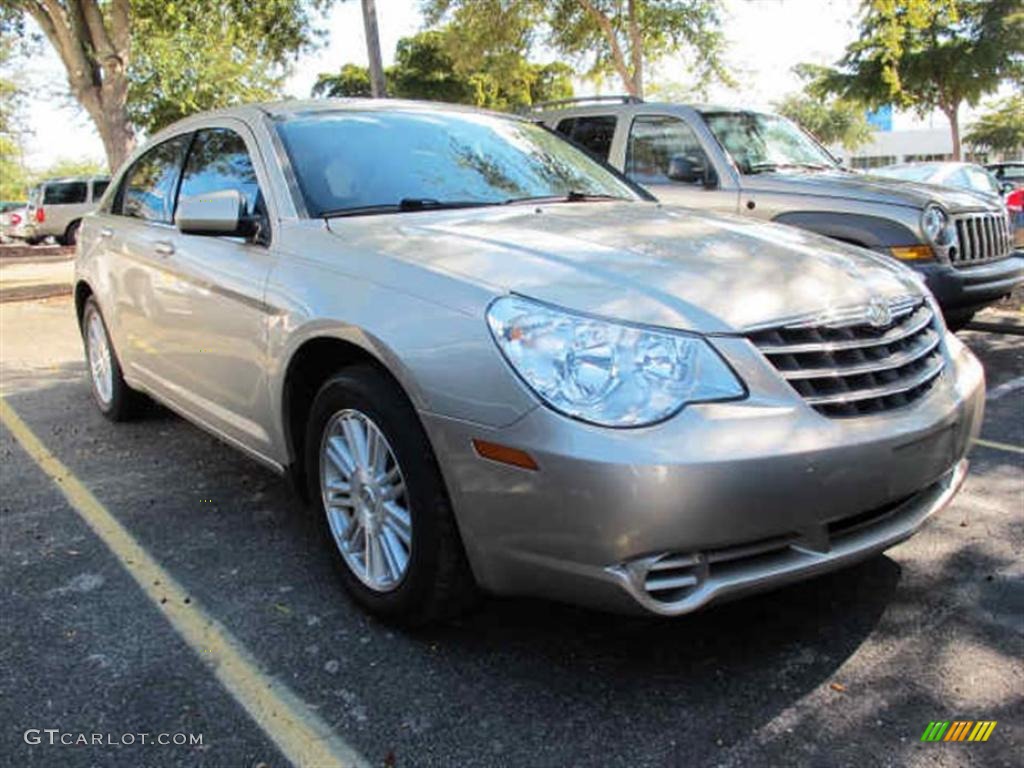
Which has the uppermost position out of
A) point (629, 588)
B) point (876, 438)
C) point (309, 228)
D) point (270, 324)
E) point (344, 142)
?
point (344, 142)

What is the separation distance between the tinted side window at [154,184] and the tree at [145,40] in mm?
8929

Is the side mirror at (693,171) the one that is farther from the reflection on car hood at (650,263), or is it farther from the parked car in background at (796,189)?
the reflection on car hood at (650,263)

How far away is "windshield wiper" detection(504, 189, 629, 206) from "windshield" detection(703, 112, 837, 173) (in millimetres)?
3329

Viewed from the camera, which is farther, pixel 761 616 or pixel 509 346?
pixel 761 616

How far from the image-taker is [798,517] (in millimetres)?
2383

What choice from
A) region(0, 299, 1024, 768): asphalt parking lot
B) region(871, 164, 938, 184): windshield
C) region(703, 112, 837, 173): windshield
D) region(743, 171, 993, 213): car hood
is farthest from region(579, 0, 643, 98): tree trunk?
region(0, 299, 1024, 768): asphalt parking lot

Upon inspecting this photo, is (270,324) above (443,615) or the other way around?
above

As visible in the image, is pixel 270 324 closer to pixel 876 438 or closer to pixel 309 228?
pixel 309 228

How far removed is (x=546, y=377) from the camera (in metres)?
2.37

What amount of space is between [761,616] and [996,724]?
2.43 feet

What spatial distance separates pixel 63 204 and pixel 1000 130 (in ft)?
148

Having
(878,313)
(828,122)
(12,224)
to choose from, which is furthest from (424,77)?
(878,313)

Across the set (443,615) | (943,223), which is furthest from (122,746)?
(943,223)

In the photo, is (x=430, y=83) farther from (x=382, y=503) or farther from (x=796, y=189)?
(x=382, y=503)
